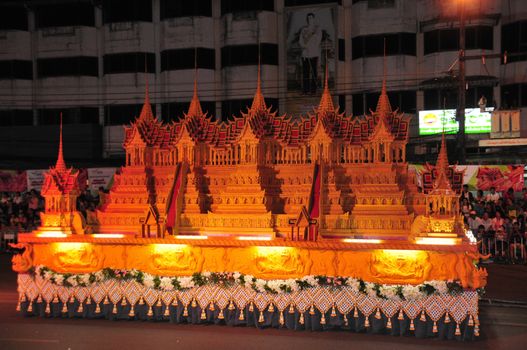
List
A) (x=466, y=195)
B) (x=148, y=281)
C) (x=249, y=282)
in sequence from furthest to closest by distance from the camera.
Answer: (x=466, y=195) → (x=148, y=281) → (x=249, y=282)

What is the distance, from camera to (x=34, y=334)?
37.9ft

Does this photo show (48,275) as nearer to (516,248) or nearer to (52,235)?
(52,235)

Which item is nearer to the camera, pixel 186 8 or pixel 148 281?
pixel 148 281

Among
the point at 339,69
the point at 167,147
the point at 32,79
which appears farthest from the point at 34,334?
the point at 32,79

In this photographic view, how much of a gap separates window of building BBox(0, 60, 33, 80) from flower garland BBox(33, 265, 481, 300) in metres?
27.1

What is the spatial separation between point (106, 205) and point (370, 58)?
69.6 feet

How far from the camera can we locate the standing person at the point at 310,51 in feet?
107

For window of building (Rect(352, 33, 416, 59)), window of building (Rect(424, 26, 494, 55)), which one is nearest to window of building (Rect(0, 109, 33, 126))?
window of building (Rect(352, 33, 416, 59))

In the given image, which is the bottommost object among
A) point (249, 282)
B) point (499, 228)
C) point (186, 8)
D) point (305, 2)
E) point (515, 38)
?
point (249, 282)

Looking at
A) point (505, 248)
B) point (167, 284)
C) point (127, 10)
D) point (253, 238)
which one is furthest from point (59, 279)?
point (127, 10)

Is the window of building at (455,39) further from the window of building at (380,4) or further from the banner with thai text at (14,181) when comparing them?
the banner with thai text at (14,181)

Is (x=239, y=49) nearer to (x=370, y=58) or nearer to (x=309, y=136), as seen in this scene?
(x=370, y=58)

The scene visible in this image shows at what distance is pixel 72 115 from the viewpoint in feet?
118

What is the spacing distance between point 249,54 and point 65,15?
1209 centimetres
